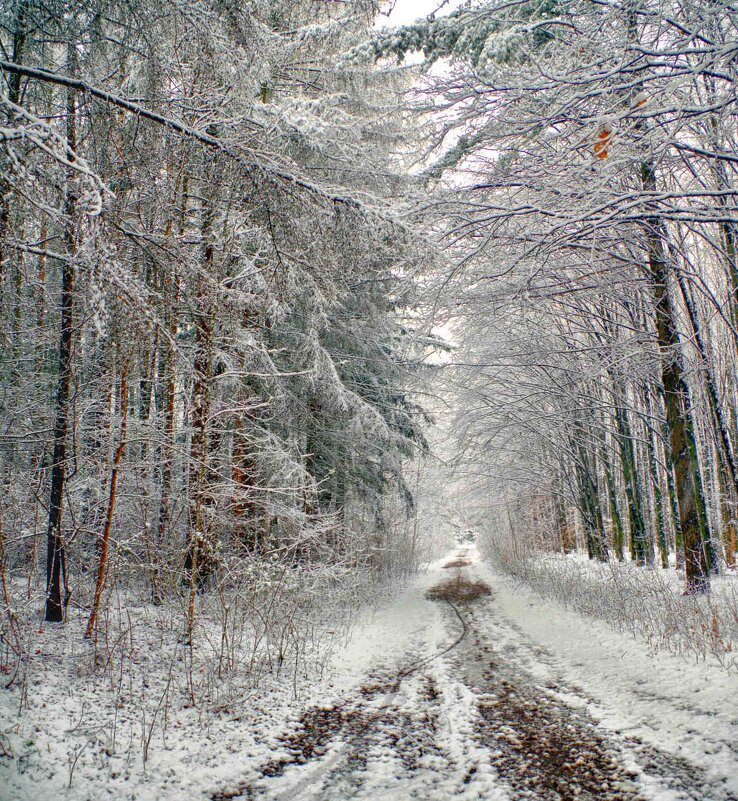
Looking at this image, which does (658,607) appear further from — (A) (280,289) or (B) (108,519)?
(B) (108,519)

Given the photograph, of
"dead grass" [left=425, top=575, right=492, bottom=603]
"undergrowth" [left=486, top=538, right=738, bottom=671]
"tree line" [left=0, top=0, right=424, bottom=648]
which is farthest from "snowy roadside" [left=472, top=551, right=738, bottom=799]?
"dead grass" [left=425, top=575, right=492, bottom=603]

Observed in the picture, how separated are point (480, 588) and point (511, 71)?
1574cm

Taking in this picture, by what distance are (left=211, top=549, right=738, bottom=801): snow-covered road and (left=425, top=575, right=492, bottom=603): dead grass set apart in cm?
718

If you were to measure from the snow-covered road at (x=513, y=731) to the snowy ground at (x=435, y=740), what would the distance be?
2 cm

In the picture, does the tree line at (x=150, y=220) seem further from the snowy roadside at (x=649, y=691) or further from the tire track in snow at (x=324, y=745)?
the snowy roadside at (x=649, y=691)

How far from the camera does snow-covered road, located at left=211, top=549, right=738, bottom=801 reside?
3168 mm

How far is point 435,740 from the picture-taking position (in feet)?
13.0

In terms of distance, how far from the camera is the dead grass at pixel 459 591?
13.9 m

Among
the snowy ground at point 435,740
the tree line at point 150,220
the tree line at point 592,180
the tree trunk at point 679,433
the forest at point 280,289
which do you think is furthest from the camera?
the tree trunk at point 679,433

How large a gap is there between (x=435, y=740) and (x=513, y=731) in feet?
2.32

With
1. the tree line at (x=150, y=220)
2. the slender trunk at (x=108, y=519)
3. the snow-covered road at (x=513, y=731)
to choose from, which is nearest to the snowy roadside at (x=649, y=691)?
the snow-covered road at (x=513, y=731)

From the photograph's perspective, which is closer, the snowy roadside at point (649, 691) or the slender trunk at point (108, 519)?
the snowy roadside at point (649, 691)

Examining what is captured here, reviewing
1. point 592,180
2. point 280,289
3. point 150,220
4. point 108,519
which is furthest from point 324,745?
point 592,180

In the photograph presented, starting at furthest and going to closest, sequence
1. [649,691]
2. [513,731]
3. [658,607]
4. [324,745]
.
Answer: [658,607]
[649,691]
[513,731]
[324,745]
